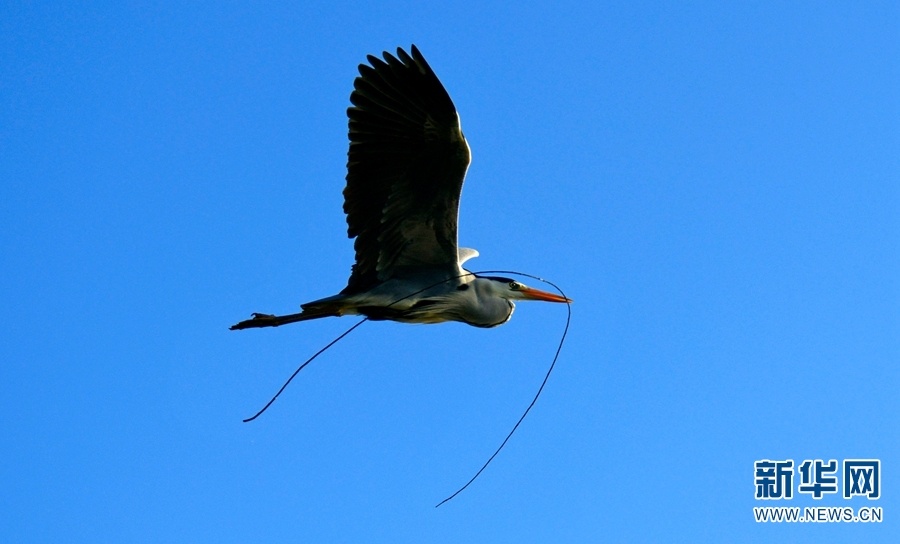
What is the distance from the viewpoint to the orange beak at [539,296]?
11.7m

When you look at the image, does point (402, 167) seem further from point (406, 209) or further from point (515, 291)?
point (515, 291)

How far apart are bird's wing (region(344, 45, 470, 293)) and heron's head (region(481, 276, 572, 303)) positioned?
1.75 ft

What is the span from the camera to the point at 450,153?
34.4 feet

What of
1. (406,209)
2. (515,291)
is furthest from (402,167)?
(515,291)

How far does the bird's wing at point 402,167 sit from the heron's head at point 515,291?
533 millimetres

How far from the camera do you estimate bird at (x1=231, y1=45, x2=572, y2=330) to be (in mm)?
10500

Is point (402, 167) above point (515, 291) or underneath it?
above

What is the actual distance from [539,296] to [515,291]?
1.13ft

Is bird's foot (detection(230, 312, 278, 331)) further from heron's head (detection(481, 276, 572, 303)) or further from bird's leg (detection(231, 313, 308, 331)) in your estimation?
heron's head (detection(481, 276, 572, 303))

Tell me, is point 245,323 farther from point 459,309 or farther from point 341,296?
point 459,309

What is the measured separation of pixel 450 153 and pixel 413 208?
2.06 ft

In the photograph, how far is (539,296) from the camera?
38.9ft

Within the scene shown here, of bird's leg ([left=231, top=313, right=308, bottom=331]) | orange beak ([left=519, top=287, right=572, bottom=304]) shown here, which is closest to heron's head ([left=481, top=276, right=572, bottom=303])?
orange beak ([left=519, top=287, right=572, bottom=304])

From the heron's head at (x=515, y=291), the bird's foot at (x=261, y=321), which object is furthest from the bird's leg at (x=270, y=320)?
the heron's head at (x=515, y=291)
